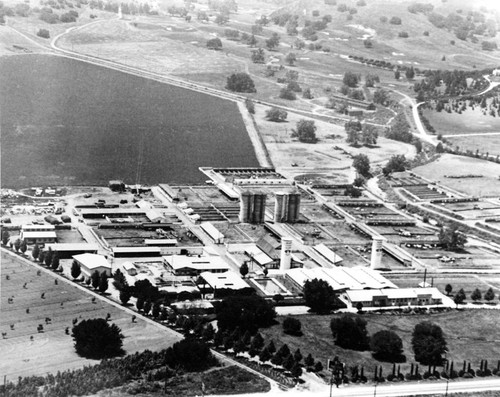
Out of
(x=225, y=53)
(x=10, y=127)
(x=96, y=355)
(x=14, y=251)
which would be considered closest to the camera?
(x=96, y=355)

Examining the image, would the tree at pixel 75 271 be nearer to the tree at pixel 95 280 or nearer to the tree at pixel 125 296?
the tree at pixel 95 280

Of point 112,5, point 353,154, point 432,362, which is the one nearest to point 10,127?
point 353,154

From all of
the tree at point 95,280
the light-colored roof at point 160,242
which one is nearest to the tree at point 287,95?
the light-colored roof at point 160,242

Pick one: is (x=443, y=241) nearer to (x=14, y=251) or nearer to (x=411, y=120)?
(x=14, y=251)

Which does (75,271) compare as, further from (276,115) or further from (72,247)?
(276,115)

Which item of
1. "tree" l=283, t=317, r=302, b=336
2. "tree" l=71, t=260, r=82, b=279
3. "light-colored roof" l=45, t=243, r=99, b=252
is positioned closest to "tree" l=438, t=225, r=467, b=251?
"tree" l=283, t=317, r=302, b=336

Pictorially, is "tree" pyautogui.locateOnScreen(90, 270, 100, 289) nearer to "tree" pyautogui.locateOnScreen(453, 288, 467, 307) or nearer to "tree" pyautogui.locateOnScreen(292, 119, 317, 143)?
"tree" pyautogui.locateOnScreen(453, 288, 467, 307)

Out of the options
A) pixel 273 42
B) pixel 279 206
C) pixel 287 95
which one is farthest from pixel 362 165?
pixel 273 42
